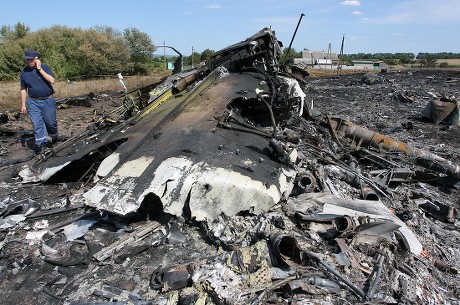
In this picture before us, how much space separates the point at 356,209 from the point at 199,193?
1814 mm

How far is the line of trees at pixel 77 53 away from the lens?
2831 cm

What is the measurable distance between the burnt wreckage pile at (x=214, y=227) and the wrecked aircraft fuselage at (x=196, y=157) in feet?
0.05

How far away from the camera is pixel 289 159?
4121 millimetres

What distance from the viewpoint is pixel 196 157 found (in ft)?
12.9

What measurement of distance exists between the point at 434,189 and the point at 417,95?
12697 millimetres

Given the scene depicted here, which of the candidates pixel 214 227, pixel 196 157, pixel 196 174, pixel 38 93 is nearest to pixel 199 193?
pixel 196 174

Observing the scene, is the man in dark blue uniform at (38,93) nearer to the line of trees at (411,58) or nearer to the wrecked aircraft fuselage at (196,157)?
the wrecked aircraft fuselage at (196,157)

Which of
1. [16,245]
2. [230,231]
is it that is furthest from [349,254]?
[16,245]

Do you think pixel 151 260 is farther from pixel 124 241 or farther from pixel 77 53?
pixel 77 53

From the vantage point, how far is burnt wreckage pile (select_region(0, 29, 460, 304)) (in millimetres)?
2963

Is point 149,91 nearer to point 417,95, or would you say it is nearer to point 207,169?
point 207,169

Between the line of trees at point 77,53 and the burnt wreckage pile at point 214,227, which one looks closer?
the burnt wreckage pile at point 214,227

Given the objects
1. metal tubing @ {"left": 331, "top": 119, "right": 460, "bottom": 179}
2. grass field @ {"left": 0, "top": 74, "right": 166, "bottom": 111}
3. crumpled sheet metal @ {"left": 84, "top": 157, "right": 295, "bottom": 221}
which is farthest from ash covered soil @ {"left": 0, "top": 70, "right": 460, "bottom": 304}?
grass field @ {"left": 0, "top": 74, "right": 166, "bottom": 111}

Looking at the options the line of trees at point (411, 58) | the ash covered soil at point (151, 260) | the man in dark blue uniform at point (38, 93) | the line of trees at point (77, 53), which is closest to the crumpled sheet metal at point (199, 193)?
the ash covered soil at point (151, 260)
